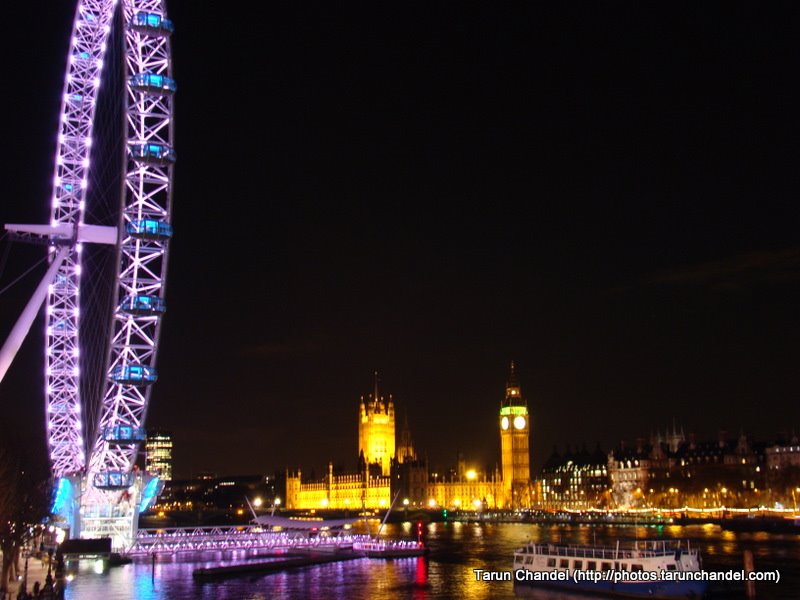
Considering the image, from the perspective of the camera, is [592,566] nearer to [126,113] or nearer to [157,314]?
[157,314]

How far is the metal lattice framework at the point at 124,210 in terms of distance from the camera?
46.6 m

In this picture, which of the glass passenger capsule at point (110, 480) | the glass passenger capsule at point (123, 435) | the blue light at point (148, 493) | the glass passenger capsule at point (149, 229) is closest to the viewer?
the glass passenger capsule at point (149, 229)

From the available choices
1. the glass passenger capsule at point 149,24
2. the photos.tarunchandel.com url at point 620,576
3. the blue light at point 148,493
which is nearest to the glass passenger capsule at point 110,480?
the blue light at point 148,493

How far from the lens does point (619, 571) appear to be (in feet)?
149

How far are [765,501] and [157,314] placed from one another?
117768 mm

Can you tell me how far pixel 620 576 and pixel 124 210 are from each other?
93.1 ft

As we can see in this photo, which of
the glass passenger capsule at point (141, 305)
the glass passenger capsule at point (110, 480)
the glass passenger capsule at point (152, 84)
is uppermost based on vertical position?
the glass passenger capsule at point (152, 84)

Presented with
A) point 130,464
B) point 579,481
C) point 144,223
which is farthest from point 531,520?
point 144,223

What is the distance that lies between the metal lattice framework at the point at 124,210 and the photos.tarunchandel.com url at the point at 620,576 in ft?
70.9

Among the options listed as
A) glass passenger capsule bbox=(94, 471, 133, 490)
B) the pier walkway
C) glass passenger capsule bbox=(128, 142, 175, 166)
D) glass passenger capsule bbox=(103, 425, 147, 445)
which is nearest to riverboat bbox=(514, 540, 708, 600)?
glass passenger capsule bbox=(103, 425, 147, 445)

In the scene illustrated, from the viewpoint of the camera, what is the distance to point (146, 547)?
6788cm

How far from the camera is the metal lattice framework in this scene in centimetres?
4662

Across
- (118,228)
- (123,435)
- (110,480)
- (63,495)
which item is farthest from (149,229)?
(63,495)

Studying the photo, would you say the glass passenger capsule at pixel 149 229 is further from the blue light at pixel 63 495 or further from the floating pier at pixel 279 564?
the floating pier at pixel 279 564
